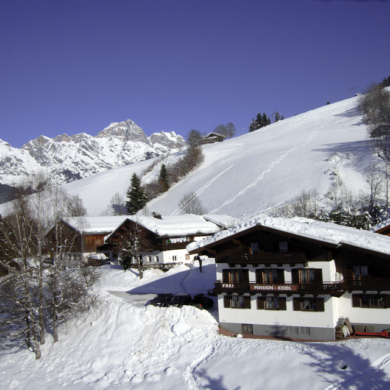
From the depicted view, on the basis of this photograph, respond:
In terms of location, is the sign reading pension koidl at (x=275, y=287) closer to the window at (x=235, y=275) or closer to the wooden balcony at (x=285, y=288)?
the wooden balcony at (x=285, y=288)

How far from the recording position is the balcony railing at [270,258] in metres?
21.8

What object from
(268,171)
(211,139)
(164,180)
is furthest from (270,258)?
(211,139)

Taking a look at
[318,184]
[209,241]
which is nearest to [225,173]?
[318,184]

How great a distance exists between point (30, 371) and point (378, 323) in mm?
21541

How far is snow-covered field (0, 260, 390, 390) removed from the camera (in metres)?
17.0

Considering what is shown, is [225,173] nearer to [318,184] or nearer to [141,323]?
[318,184]

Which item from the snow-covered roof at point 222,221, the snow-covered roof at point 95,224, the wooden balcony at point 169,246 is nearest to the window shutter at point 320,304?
the wooden balcony at point 169,246

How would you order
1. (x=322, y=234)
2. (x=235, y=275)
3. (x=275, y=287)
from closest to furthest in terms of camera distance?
(x=322, y=234) < (x=275, y=287) < (x=235, y=275)

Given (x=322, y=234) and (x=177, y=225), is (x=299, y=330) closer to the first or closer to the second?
(x=322, y=234)

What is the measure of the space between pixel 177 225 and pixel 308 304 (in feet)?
96.6

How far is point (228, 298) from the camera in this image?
955 inches

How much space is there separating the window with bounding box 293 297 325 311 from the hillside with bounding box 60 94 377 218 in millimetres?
44529

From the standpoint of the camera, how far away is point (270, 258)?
22.6 m

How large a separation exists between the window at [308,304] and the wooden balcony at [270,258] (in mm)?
2324
